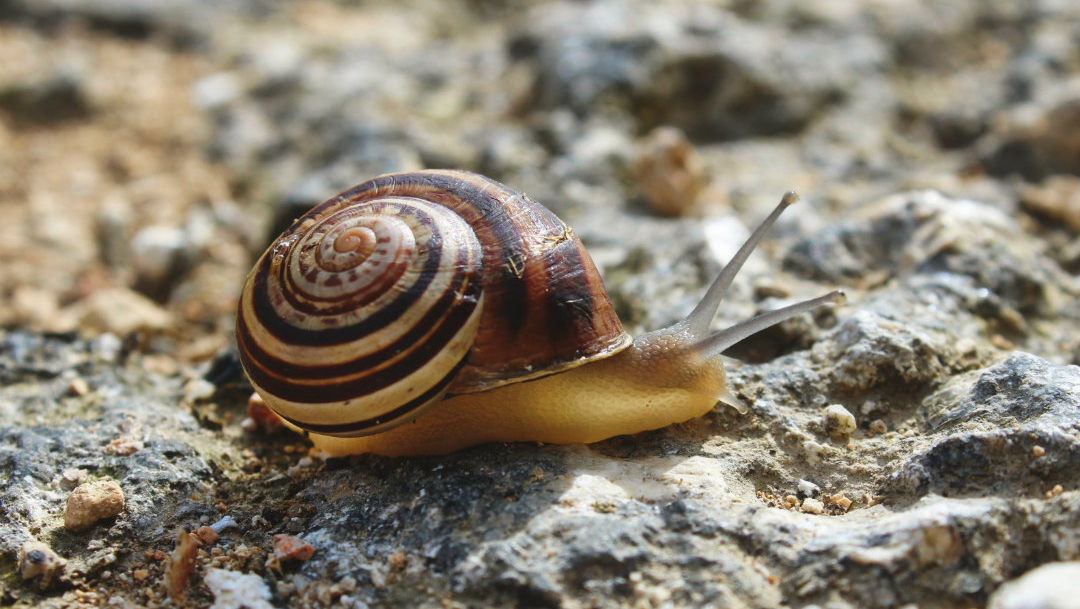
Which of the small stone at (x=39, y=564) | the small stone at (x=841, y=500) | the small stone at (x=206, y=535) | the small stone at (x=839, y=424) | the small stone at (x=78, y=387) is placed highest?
the small stone at (x=78, y=387)

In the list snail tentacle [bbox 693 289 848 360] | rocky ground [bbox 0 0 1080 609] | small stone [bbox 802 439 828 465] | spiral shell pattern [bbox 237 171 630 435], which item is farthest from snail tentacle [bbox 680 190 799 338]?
small stone [bbox 802 439 828 465]

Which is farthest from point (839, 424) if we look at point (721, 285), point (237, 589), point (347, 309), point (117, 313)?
point (117, 313)

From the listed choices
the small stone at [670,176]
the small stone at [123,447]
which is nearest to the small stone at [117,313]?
the small stone at [123,447]

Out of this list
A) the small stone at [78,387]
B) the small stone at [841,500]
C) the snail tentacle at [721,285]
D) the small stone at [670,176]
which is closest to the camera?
the small stone at [841,500]

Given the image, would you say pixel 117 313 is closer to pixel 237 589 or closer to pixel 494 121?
pixel 237 589

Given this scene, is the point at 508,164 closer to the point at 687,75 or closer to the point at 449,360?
the point at 687,75

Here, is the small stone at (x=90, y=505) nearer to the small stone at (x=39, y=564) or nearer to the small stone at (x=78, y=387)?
the small stone at (x=39, y=564)

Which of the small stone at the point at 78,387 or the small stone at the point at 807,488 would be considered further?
the small stone at the point at 78,387
